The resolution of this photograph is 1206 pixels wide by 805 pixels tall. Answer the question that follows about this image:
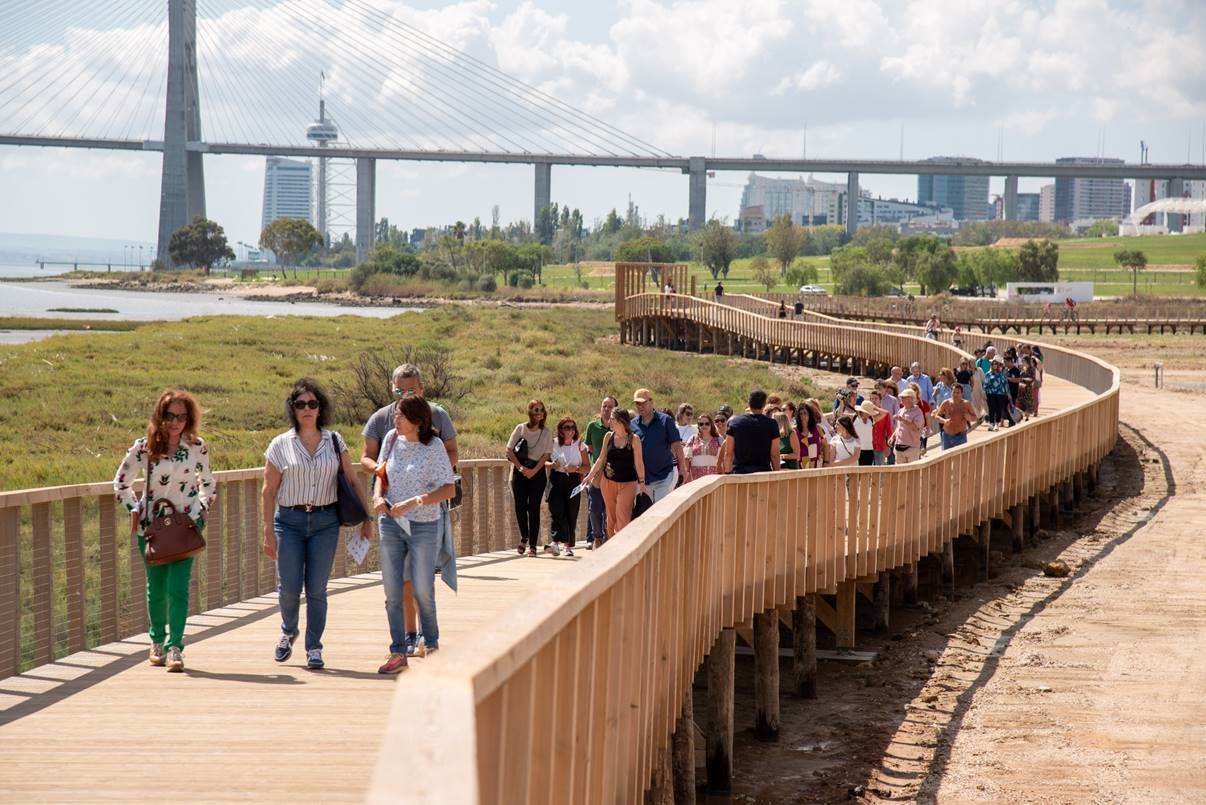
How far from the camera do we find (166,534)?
8375mm

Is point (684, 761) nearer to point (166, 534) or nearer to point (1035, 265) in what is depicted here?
point (166, 534)

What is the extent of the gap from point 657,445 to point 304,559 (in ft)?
15.3

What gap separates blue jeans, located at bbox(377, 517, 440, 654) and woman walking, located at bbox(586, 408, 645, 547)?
13.3ft

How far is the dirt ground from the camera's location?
1094cm

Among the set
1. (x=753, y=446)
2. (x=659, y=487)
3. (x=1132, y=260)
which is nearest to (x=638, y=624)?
(x=753, y=446)

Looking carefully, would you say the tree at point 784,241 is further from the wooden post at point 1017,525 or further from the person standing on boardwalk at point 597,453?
the person standing on boardwalk at point 597,453

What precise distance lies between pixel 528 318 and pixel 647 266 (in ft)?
35.5

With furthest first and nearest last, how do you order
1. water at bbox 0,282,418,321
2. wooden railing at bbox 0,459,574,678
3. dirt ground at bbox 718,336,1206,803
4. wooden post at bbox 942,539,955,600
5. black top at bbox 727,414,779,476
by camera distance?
water at bbox 0,282,418,321 < wooden post at bbox 942,539,955,600 < black top at bbox 727,414,779,476 < dirt ground at bbox 718,336,1206,803 < wooden railing at bbox 0,459,574,678

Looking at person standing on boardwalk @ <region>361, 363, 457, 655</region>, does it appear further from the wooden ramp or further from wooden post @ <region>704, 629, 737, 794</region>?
wooden post @ <region>704, 629, 737, 794</region>

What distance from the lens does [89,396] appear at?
133 feet

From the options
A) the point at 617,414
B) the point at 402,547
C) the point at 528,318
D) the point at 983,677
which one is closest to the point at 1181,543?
the point at 983,677

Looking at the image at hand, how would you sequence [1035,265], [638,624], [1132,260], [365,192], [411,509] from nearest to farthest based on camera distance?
[638,624], [411,509], [1035,265], [1132,260], [365,192]

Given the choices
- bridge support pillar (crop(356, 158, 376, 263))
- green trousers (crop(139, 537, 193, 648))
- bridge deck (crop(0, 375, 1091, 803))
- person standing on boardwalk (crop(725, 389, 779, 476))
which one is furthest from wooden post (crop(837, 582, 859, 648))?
bridge support pillar (crop(356, 158, 376, 263))

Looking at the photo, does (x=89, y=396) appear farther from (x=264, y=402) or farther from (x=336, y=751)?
(x=336, y=751)
